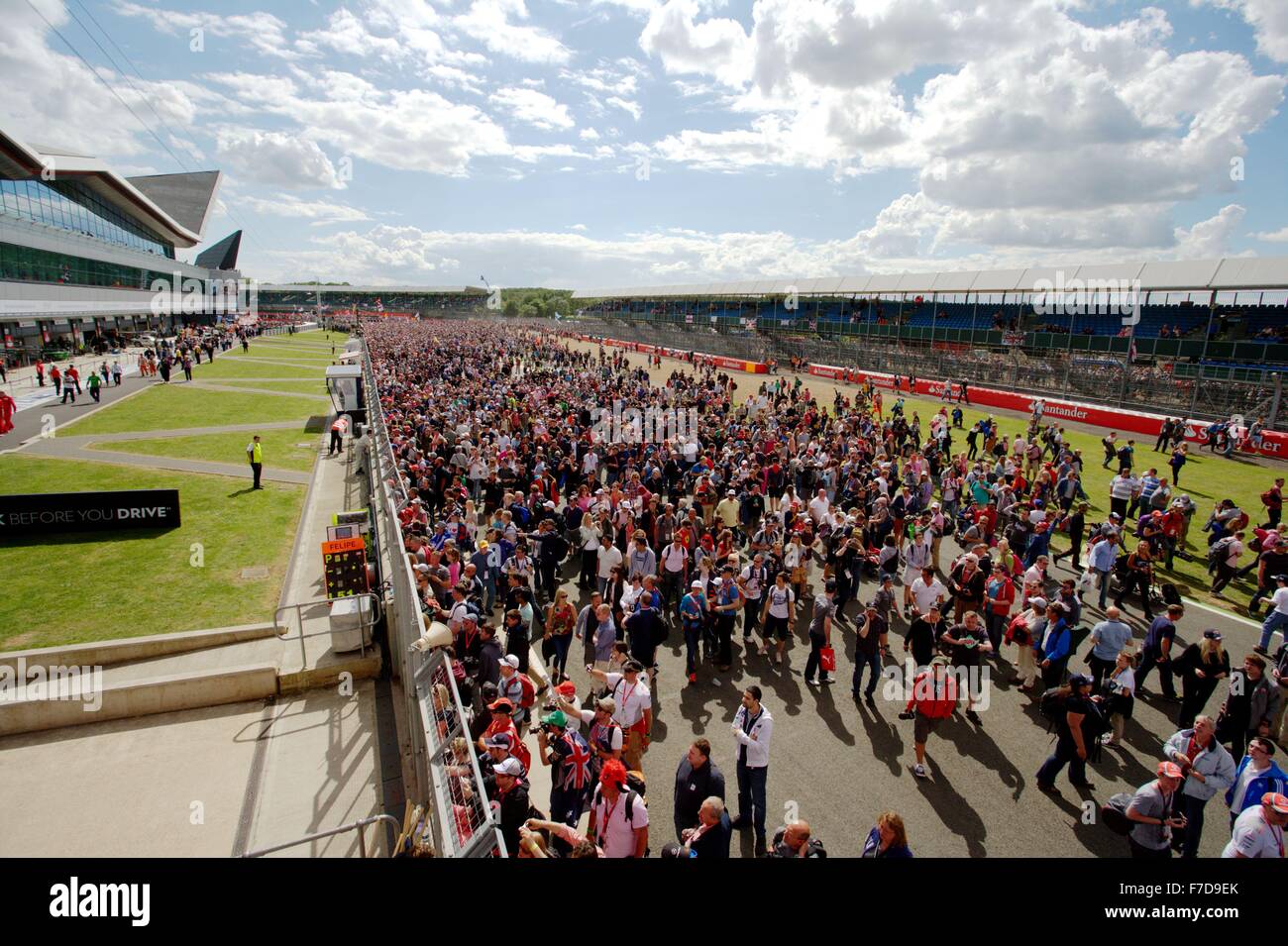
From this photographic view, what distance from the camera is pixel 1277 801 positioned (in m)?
4.79

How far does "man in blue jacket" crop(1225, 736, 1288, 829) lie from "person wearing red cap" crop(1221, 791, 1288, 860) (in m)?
0.39

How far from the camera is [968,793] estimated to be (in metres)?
6.91

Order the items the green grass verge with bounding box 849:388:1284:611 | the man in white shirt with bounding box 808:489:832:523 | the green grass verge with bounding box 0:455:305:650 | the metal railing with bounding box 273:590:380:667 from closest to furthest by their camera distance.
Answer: the metal railing with bounding box 273:590:380:667 → the green grass verge with bounding box 0:455:305:650 → the green grass verge with bounding box 849:388:1284:611 → the man in white shirt with bounding box 808:489:832:523

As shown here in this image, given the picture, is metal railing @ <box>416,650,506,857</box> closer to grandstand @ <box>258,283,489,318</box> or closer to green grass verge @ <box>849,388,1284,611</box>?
green grass verge @ <box>849,388,1284,611</box>

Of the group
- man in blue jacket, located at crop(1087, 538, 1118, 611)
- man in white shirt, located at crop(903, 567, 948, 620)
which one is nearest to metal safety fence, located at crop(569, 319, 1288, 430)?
man in blue jacket, located at crop(1087, 538, 1118, 611)

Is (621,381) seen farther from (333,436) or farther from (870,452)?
(870,452)

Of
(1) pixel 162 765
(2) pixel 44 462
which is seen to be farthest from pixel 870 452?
(2) pixel 44 462

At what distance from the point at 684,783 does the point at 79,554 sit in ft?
45.9

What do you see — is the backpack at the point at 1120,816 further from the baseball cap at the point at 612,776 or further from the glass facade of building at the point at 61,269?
the glass facade of building at the point at 61,269

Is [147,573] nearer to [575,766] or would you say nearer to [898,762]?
[575,766]

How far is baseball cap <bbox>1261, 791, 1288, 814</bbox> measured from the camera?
4727 mm

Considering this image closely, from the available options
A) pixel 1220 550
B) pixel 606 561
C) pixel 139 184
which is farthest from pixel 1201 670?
pixel 139 184

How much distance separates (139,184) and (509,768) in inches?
4781

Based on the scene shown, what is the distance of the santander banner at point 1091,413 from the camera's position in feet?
79.2
